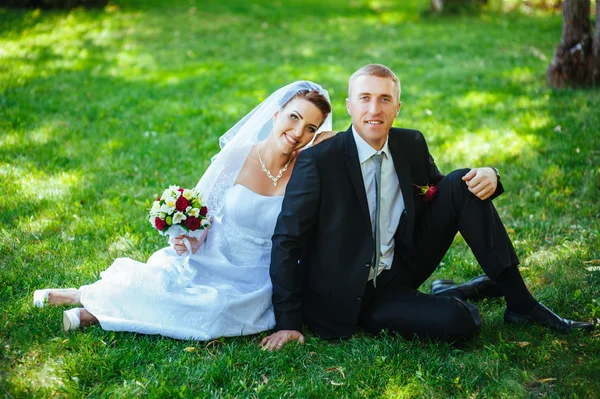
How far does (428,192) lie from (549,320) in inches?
47.8

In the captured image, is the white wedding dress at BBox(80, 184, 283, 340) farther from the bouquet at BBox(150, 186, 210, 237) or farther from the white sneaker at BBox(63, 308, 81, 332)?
the bouquet at BBox(150, 186, 210, 237)

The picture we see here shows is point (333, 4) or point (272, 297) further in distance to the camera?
point (333, 4)

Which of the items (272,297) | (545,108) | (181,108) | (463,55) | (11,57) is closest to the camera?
(272,297)

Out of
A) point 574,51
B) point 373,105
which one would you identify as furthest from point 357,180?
point 574,51

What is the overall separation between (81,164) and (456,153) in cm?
473

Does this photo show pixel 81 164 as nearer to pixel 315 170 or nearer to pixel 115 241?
pixel 115 241

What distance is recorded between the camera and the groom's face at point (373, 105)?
400 cm

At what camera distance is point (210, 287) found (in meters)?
4.31

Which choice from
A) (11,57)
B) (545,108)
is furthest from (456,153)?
(11,57)

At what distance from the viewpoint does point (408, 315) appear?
161 inches

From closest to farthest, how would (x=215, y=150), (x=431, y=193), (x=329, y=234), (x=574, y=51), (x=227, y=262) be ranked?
(x=329, y=234) < (x=431, y=193) < (x=227, y=262) < (x=215, y=150) < (x=574, y=51)

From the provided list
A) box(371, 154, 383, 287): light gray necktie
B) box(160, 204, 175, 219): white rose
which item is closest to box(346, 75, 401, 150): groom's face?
box(371, 154, 383, 287): light gray necktie

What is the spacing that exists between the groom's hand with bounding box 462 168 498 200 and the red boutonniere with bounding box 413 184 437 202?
0.26 meters

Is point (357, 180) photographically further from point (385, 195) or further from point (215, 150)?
point (215, 150)
